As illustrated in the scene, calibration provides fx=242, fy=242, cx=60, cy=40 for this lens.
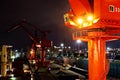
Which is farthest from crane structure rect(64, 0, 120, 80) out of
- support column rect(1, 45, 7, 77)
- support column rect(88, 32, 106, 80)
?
support column rect(1, 45, 7, 77)

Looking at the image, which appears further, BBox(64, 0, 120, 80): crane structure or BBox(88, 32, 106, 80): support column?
BBox(88, 32, 106, 80): support column

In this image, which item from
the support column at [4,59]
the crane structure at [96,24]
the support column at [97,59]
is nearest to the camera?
the crane structure at [96,24]

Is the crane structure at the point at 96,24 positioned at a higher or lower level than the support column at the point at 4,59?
higher

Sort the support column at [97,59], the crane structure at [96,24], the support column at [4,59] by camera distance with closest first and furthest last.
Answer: the crane structure at [96,24] → the support column at [97,59] → the support column at [4,59]

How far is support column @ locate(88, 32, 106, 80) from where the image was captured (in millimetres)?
7930

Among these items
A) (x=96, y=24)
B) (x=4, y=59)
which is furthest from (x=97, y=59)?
(x=4, y=59)

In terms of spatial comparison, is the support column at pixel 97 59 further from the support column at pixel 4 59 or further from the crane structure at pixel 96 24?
the support column at pixel 4 59

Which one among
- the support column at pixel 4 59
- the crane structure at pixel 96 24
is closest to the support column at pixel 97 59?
the crane structure at pixel 96 24

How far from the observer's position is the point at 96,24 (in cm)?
708

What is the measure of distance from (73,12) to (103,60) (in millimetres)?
1906

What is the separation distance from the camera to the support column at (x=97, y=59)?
793 cm

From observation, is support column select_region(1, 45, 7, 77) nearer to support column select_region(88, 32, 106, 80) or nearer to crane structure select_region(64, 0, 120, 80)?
crane structure select_region(64, 0, 120, 80)

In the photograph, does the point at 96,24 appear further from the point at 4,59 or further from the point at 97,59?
the point at 4,59

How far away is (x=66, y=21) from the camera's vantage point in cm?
810
